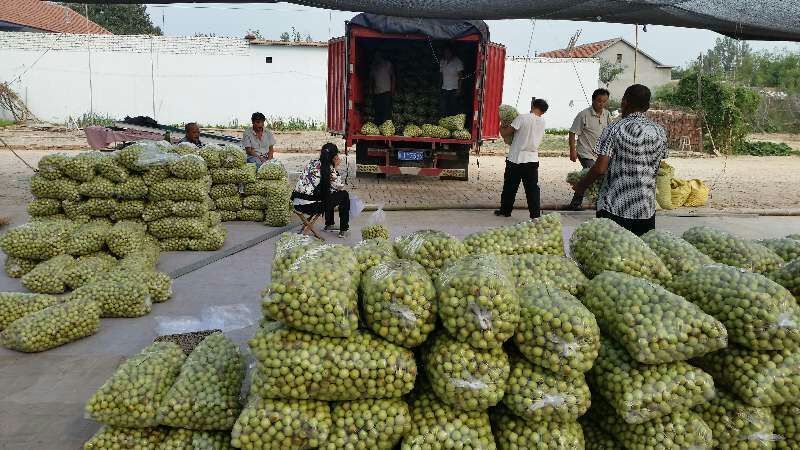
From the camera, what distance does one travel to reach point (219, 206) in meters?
7.50

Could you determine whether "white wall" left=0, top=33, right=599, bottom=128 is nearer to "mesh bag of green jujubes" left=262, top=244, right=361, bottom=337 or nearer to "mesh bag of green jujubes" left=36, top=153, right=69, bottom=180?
"mesh bag of green jujubes" left=36, top=153, right=69, bottom=180

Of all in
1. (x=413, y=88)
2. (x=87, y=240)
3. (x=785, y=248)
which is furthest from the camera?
(x=413, y=88)

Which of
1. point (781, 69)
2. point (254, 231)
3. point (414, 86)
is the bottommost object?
point (254, 231)

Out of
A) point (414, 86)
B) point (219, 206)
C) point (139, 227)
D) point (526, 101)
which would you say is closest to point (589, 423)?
point (139, 227)

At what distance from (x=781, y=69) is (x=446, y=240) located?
41.6 m

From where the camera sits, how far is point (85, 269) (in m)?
5.02

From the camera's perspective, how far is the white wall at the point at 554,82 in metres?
25.0

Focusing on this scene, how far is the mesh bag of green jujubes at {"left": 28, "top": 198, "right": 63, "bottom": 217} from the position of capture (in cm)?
571

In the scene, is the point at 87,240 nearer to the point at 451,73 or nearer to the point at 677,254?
the point at 677,254

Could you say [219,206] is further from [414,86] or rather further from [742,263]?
[742,263]

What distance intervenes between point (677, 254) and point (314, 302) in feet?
6.07

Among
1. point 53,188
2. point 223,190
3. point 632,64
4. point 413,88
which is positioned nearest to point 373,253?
point 53,188

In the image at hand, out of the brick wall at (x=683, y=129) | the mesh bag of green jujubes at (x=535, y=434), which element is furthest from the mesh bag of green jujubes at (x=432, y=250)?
the brick wall at (x=683, y=129)

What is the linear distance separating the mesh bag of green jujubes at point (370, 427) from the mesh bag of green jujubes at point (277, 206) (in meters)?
5.40
